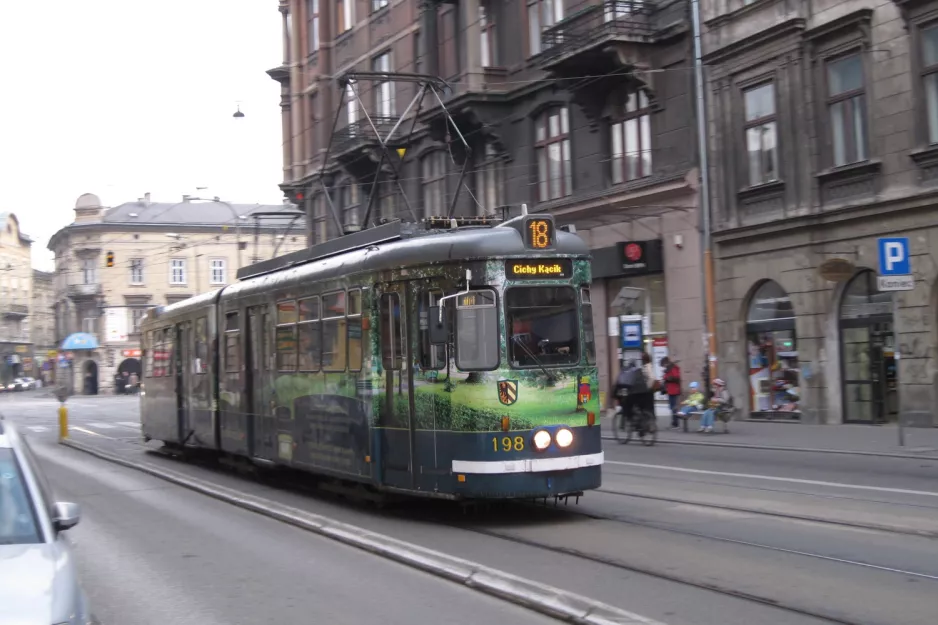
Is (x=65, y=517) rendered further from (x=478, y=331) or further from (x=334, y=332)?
(x=334, y=332)

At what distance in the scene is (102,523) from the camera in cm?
1230

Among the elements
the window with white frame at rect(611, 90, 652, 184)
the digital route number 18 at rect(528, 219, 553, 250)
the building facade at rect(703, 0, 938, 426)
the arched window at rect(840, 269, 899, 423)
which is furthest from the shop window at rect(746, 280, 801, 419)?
the digital route number 18 at rect(528, 219, 553, 250)

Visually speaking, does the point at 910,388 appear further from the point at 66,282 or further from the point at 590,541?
the point at 66,282

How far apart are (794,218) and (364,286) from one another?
45.9 feet

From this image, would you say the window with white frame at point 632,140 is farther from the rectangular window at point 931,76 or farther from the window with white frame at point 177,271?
the window with white frame at point 177,271

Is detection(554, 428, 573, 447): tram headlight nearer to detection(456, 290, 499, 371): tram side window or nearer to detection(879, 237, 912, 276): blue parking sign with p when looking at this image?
detection(456, 290, 499, 371): tram side window

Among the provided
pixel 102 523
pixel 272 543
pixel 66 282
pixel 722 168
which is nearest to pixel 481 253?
pixel 272 543

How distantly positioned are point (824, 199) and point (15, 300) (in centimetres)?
9012

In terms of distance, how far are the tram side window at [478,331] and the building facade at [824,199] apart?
11012 millimetres

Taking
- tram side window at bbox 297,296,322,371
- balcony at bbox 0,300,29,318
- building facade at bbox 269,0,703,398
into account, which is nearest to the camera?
tram side window at bbox 297,296,322,371

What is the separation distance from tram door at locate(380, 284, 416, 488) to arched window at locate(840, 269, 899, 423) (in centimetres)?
1342

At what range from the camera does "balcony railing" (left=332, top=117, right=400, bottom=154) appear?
36562 mm

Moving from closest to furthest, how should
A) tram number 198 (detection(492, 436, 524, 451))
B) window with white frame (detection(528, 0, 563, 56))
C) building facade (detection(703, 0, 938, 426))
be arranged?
tram number 198 (detection(492, 436, 524, 451))
building facade (detection(703, 0, 938, 426))
window with white frame (detection(528, 0, 563, 56))

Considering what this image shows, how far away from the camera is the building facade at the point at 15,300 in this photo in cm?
9481
